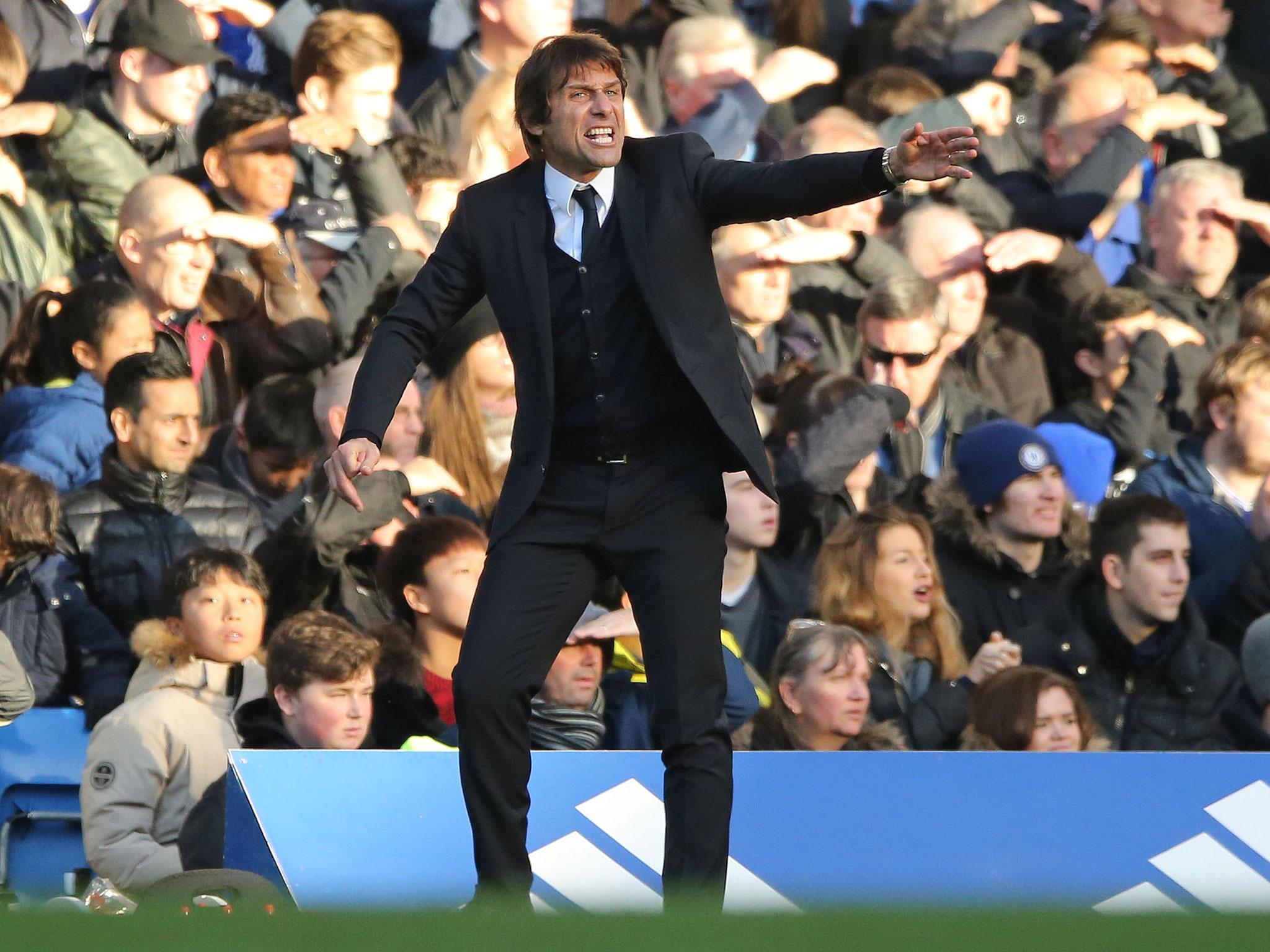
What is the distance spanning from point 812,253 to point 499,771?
148 inches

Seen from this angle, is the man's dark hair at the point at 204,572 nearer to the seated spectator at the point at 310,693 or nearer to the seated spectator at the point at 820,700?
the seated spectator at the point at 310,693

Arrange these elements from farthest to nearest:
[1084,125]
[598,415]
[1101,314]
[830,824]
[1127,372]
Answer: [1084,125] < [1101,314] < [1127,372] < [830,824] < [598,415]

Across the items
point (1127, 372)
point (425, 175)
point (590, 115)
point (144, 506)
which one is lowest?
point (144, 506)

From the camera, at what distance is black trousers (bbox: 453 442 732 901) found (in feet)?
14.9

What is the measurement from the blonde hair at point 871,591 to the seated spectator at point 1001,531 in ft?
0.71

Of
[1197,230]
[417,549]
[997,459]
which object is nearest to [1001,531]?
[997,459]

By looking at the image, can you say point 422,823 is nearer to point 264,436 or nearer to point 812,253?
point 264,436

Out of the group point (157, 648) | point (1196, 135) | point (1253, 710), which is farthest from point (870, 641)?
point (1196, 135)

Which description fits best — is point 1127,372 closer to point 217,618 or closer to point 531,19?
point 531,19

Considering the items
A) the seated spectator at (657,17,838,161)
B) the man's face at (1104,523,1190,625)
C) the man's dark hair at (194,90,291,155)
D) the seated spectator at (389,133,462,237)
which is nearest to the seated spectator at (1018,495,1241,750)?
the man's face at (1104,523,1190,625)

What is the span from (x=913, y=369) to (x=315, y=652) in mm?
2756

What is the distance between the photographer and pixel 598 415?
4633 mm

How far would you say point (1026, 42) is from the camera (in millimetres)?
10078

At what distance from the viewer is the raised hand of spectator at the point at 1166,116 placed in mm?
9008
